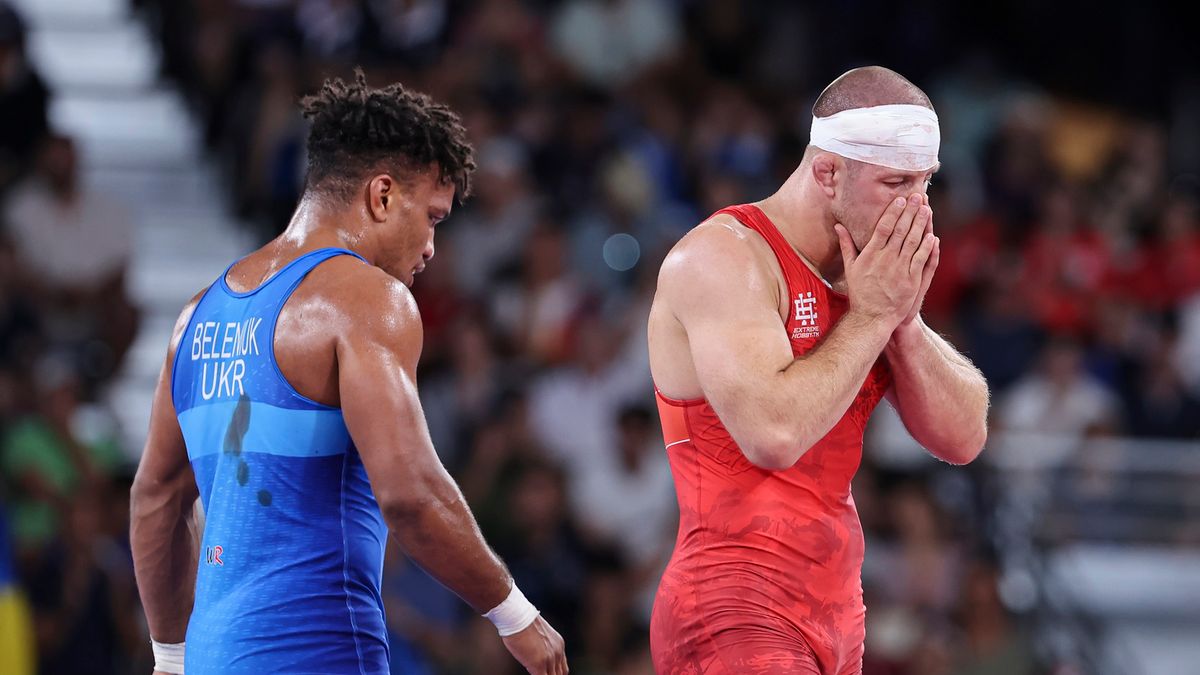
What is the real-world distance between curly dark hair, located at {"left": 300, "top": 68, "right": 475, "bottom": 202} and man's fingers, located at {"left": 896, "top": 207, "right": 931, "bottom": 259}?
1.20 meters

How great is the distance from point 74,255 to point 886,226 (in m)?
6.89

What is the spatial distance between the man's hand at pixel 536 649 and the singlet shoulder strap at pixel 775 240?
3.64 feet

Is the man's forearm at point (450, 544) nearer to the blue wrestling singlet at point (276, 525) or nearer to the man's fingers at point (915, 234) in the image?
the blue wrestling singlet at point (276, 525)

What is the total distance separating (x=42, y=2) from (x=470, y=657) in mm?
8104

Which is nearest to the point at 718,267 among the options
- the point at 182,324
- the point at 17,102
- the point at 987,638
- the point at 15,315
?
the point at 182,324

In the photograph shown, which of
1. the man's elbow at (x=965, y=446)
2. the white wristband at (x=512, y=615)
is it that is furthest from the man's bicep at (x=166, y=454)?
the man's elbow at (x=965, y=446)

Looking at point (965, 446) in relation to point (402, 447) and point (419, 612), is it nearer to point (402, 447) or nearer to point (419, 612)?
point (402, 447)

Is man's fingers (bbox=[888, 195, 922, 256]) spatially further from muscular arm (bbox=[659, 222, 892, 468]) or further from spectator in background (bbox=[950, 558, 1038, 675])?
spectator in background (bbox=[950, 558, 1038, 675])

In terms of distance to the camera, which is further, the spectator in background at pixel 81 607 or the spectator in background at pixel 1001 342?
the spectator in background at pixel 1001 342

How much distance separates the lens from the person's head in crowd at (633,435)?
9.08 meters

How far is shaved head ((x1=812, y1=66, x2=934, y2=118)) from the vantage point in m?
4.24

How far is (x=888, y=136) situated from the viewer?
418cm

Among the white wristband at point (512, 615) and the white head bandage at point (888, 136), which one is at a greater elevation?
the white head bandage at point (888, 136)

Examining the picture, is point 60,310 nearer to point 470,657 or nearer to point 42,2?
point 470,657
